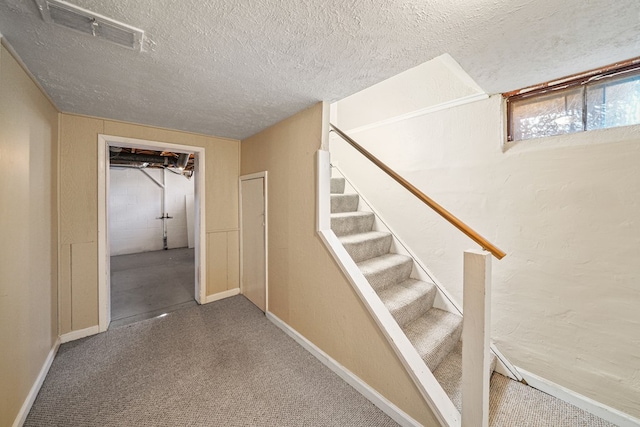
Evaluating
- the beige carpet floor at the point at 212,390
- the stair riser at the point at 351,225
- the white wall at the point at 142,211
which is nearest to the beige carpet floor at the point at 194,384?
the beige carpet floor at the point at 212,390

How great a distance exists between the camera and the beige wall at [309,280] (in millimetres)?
1489

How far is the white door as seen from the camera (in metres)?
2.74

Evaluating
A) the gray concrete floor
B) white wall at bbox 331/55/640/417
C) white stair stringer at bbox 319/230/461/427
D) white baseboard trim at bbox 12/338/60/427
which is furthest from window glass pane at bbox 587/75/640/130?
A: the gray concrete floor

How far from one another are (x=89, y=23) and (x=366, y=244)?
87.9 inches

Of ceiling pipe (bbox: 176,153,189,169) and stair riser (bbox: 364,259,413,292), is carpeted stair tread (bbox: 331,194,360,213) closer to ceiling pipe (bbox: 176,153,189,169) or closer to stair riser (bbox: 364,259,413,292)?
stair riser (bbox: 364,259,413,292)

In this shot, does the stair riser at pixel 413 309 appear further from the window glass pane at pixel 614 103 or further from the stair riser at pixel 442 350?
the window glass pane at pixel 614 103

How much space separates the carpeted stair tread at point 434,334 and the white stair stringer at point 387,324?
183mm

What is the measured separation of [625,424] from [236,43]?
3.22 meters

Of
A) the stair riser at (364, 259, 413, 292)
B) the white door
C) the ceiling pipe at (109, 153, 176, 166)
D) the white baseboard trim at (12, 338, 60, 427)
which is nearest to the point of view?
the white baseboard trim at (12, 338, 60, 427)

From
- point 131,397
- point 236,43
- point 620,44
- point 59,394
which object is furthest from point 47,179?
point 620,44

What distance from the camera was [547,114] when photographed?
1.63m

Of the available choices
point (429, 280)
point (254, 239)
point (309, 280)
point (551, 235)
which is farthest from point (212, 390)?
point (551, 235)

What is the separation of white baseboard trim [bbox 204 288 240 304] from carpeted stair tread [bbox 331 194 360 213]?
6.54 ft

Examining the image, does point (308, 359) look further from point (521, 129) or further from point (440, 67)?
point (440, 67)
